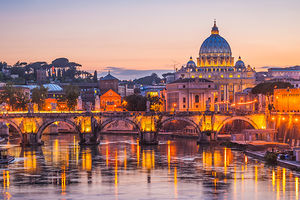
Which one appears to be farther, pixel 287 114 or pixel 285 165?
pixel 287 114

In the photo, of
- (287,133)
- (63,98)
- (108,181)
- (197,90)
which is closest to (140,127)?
(287,133)

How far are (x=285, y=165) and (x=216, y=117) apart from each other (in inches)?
1201

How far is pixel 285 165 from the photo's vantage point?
62.8 m

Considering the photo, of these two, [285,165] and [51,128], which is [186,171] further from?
[51,128]

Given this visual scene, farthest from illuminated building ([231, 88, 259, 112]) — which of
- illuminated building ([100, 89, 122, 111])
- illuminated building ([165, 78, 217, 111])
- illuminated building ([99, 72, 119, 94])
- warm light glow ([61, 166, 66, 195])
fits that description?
warm light glow ([61, 166, 66, 195])

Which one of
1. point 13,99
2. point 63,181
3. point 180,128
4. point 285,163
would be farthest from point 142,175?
point 13,99

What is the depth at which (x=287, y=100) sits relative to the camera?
95438 mm

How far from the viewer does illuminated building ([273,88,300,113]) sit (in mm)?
92812

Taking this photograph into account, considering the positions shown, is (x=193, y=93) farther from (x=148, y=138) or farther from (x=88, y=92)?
(x=88, y=92)

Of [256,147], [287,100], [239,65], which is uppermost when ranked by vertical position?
[239,65]

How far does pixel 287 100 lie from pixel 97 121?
2646 cm

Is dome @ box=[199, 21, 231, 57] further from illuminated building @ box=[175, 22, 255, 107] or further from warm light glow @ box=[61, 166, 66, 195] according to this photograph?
warm light glow @ box=[61, 166, 66, 195]

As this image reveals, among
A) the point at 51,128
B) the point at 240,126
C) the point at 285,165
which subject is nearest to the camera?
the point at 285,165

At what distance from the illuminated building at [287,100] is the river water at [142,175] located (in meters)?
14.8
